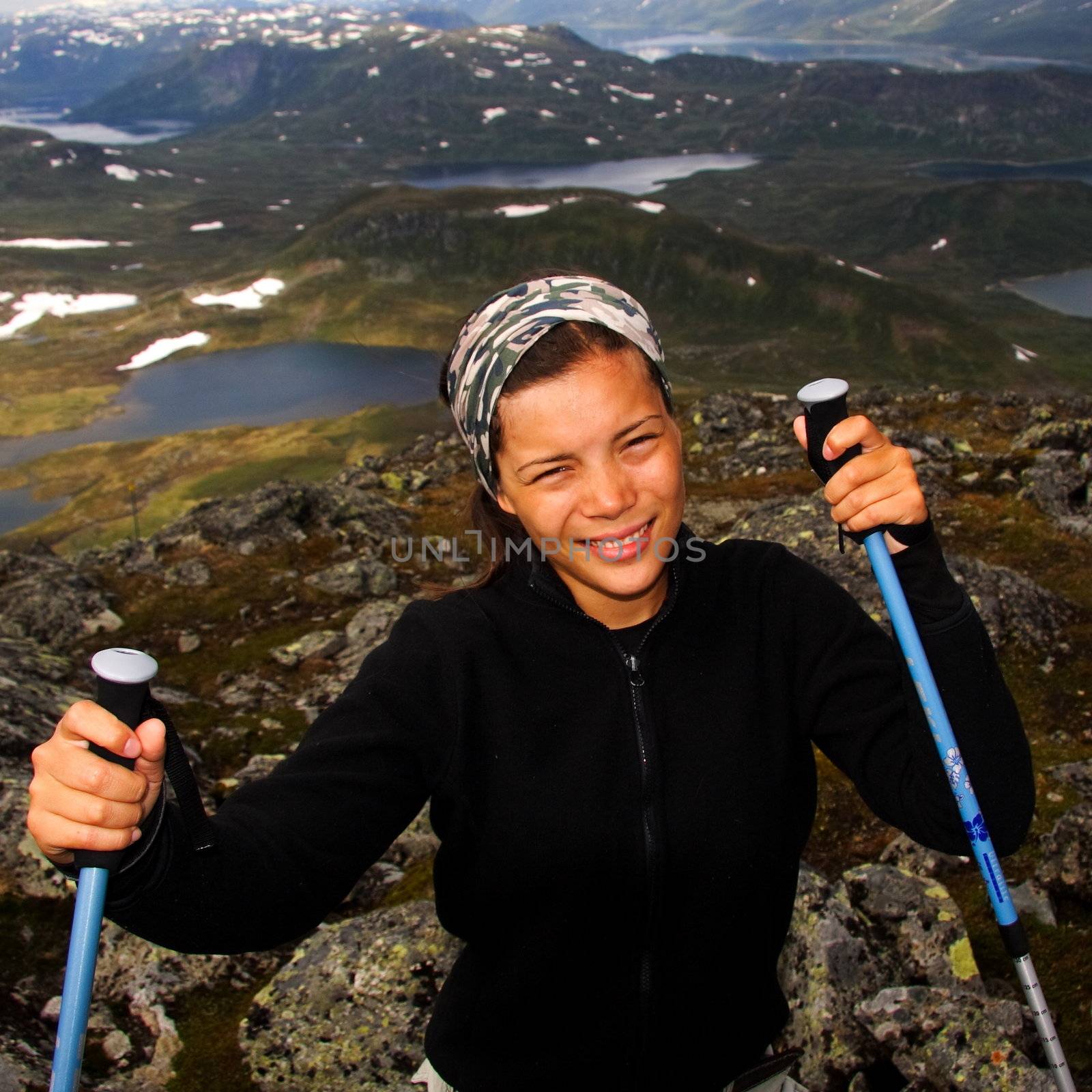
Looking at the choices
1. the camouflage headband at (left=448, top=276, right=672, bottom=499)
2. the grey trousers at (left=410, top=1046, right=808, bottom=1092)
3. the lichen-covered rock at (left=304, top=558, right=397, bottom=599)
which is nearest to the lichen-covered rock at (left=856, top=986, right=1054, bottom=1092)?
the grey trousers at (left=410, top=1046, right=808, bottom=1092)

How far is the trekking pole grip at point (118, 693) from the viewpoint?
3.23 m

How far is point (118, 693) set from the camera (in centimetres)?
328

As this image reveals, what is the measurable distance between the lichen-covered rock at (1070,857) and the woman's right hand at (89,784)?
9.37m

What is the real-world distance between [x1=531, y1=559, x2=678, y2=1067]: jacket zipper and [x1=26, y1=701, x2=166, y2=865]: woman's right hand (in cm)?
209

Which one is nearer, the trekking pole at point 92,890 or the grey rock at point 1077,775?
the trekking pole at point 92,890

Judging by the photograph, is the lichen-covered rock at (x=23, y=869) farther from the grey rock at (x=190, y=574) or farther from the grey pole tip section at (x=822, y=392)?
the grey rock at (x=190, y=574)

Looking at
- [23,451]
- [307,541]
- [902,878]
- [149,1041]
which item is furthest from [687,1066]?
[23,451]

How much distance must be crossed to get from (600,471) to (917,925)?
21.5 ft

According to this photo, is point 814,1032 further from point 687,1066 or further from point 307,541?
point 307,541

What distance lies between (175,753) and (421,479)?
146 ft

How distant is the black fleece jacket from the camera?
3.96 metres

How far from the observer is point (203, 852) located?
3590 millimetres

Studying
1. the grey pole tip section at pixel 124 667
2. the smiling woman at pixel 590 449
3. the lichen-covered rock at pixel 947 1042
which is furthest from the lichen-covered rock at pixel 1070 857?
the grey pole tip section at pixel 124 667

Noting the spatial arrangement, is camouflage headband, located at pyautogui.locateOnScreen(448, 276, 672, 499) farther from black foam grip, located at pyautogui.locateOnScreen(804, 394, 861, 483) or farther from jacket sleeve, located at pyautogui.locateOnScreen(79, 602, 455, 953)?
jacket sleeve, located at pyautogui.locateOnScreen(79, 602, 455, 953)
